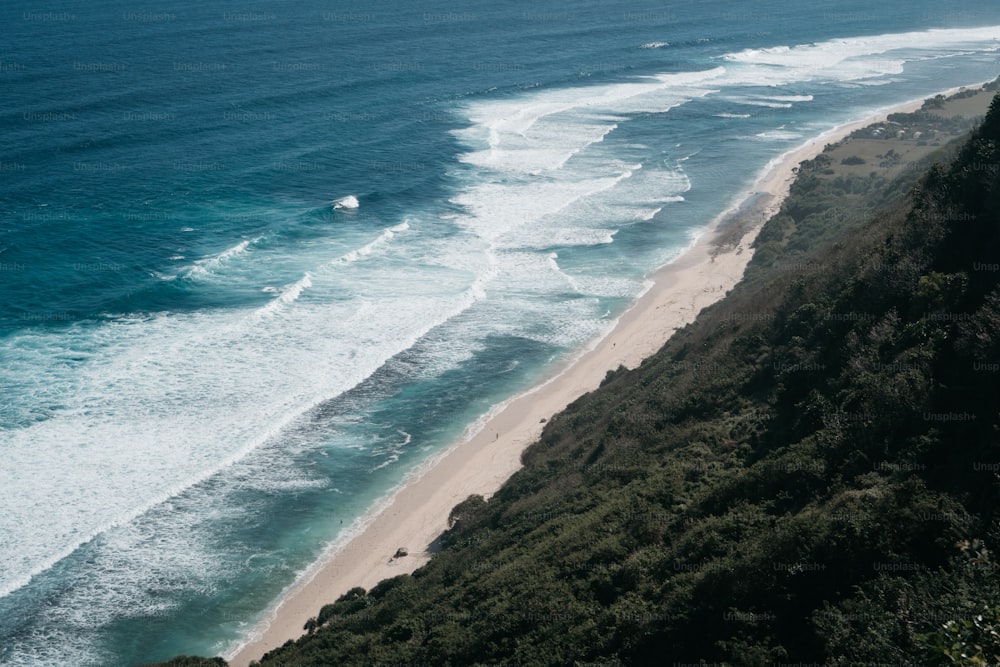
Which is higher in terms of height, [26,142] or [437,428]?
[26,142]

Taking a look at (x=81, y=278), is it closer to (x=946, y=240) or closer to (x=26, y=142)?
(x=26, y=142)

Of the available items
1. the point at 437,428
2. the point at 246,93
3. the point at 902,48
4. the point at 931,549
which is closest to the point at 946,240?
the point at 931,549

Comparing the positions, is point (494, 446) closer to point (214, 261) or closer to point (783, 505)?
point (783, 505)

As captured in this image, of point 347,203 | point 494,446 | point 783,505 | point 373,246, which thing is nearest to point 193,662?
point 494,446

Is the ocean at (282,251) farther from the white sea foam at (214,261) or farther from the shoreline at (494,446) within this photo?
the shoreline at (494,446)

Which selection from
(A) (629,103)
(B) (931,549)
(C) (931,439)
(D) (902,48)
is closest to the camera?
(B) (931,549)

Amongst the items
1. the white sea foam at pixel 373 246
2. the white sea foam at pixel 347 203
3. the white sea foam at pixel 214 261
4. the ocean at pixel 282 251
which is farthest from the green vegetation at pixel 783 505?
the white sea foam at pixel 347 203
